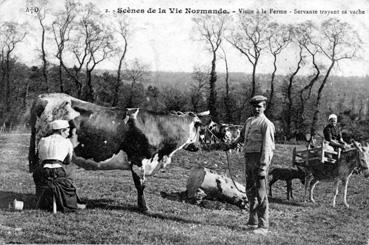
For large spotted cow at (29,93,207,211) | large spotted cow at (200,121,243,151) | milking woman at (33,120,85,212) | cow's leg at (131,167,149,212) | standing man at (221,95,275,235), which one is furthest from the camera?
large spotted cow at (200,121,243,151)

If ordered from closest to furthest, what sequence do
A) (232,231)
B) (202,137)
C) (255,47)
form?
(232,231) → (202,137) → (255,47)

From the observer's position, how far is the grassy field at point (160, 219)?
5.83 metres

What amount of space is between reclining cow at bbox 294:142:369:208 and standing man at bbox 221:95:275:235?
3729 millimetres

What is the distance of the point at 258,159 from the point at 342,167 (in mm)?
4302

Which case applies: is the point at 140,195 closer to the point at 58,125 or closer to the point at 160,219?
the point at 160,219

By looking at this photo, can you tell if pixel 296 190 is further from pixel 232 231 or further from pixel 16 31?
pixel 16 31

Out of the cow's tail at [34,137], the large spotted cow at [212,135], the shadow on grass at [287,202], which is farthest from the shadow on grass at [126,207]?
the shadow on grass at [287,202]

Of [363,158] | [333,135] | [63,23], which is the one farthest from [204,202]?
[63,23]

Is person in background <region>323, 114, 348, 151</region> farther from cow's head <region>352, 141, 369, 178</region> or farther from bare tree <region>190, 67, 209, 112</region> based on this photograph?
bare tree <region>190, 67, 209, 112</region>

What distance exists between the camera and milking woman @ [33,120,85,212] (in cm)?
659

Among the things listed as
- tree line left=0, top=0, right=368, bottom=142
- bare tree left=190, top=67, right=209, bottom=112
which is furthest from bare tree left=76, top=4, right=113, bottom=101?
bare tree left=190, top=67, right=209, bottom=112

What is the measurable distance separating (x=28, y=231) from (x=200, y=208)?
3.43 m

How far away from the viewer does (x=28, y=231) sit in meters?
5.74

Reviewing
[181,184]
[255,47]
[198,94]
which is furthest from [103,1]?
[198,94]
